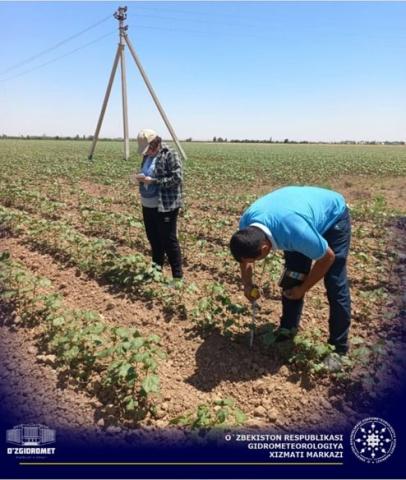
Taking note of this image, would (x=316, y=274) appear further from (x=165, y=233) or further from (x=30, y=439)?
(x=30, y=439)

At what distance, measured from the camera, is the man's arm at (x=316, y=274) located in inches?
107

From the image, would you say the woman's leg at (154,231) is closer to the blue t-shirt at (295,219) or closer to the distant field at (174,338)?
the distant field at (174,338)

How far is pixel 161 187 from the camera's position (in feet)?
13.7

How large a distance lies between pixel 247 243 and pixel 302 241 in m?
0.36

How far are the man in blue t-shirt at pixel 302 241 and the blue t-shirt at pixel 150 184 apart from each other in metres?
1.57

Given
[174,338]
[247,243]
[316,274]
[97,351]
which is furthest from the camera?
[174,338]

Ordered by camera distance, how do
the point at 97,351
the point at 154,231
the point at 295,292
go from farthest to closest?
the point at 154,231, the point at 97,351, the point at 295,292

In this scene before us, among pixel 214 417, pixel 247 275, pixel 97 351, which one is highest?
pixel 247 275

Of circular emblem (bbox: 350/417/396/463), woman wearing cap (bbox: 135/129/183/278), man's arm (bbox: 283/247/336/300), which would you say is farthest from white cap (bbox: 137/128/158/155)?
circular emblem (bbox: 350/417/396/463)

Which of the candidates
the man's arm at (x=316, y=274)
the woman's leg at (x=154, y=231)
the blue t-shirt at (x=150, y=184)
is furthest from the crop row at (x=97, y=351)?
Result: the blue t-shirt at (x=150, y=184)

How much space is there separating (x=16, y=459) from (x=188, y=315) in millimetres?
1799

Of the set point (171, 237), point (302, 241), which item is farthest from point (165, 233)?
point (302, 241)

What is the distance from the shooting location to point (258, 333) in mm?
3564

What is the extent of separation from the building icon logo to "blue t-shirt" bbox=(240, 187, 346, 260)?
176 cm
